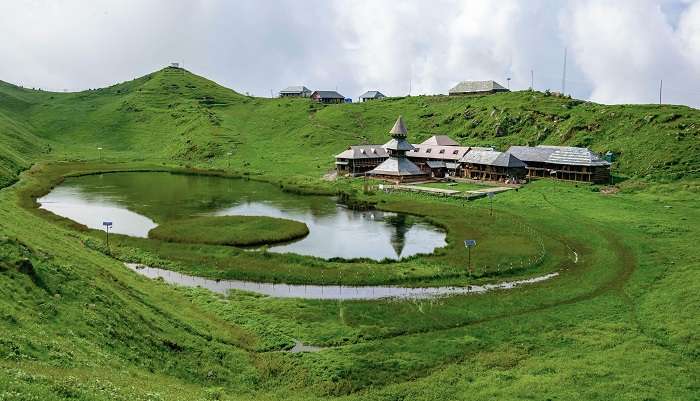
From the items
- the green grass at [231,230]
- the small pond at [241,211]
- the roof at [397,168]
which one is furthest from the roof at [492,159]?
the green grass at [231,230]

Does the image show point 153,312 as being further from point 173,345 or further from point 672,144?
point 672,144

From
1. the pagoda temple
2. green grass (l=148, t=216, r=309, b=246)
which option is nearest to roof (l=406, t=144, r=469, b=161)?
the pagoda temple

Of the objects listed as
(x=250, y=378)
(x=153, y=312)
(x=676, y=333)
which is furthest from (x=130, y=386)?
(x=676, y=333)

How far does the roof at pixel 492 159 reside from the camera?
108 meters

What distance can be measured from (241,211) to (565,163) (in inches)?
2494

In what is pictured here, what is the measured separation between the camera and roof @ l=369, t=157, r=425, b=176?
11462 centimetres

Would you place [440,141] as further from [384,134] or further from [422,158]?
[384,134]

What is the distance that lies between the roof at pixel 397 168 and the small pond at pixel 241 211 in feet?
66.9

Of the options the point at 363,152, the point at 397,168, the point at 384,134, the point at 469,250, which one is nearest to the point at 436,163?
the point at 397,168

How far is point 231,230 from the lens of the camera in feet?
232

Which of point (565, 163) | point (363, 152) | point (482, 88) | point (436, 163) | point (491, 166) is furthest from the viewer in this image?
point (482, 88)

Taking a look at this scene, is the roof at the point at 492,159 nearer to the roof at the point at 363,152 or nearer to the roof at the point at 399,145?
the roof at the point at 399,145

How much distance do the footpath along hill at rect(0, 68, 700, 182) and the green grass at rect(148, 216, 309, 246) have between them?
5204 cm

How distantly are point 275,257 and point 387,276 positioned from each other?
13.3m
